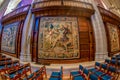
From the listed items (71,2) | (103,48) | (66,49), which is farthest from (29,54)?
(103,48)

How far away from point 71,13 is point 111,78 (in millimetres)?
5495

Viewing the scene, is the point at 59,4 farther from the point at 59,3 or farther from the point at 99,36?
the point at 99,36

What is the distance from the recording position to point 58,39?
28.8ft

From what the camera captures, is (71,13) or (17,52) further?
(17,52)

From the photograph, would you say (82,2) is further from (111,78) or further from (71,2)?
(111,78)

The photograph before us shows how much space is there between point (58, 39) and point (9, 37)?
5625mm

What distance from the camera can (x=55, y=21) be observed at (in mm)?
8992

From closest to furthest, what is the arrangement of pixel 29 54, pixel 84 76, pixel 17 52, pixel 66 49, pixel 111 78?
pixel 111 78 → pixel 84 76 → pixel 66 49 → pixel 29 54 → pixel 17 52

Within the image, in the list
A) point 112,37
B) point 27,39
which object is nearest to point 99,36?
point 112,37

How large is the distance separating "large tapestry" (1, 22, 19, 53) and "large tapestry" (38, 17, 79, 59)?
346 centimetres

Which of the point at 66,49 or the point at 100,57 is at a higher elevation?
the point at 66,49

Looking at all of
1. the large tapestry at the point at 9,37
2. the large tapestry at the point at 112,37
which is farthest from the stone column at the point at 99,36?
the large tapestry at the point at 9,37

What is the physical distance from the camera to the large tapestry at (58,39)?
28.8ft

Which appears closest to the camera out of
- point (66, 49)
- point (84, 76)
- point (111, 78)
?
point (111, 78)
